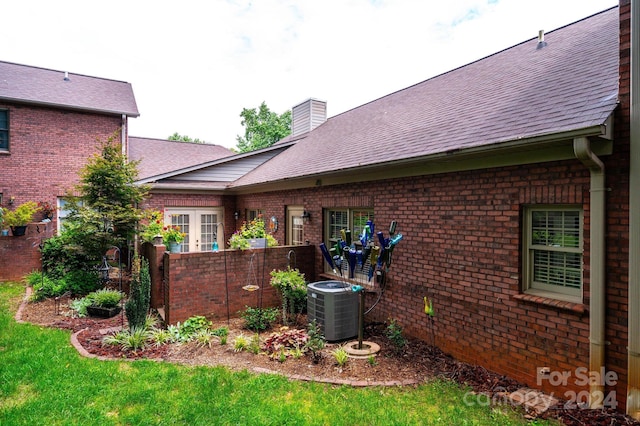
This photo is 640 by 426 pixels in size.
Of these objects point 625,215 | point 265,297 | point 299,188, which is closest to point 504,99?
point 625,215

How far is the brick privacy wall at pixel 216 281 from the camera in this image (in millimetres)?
6941

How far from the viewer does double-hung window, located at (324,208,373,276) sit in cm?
754

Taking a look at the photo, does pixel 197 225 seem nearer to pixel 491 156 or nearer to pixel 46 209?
pixel 46 209

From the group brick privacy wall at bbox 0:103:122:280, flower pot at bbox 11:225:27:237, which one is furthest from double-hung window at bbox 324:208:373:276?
flower pot at bbox 11:225:27:237

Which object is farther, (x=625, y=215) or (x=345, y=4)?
(x=345, y=4)

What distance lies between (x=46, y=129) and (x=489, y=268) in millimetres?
15162

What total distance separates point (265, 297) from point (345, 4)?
24.9ft

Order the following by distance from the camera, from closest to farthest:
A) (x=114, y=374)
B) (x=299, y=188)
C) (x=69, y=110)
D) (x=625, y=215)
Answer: (x=625, y=215) < (x=114, y=374) < (x=299, y=188) < (x=69, y=110)

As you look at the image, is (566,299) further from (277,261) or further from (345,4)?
(345,4)

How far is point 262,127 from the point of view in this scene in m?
45.0

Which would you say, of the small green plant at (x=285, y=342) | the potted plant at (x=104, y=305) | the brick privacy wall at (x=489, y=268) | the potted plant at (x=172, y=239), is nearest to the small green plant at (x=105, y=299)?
the potted plant at (x=104, y=305)

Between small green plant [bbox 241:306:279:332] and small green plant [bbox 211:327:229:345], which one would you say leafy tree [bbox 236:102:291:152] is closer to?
small green plant [bbox 241:306:279:332]

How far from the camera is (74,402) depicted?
160 inches

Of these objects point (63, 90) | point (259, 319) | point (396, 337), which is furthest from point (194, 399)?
point (63, 90)
